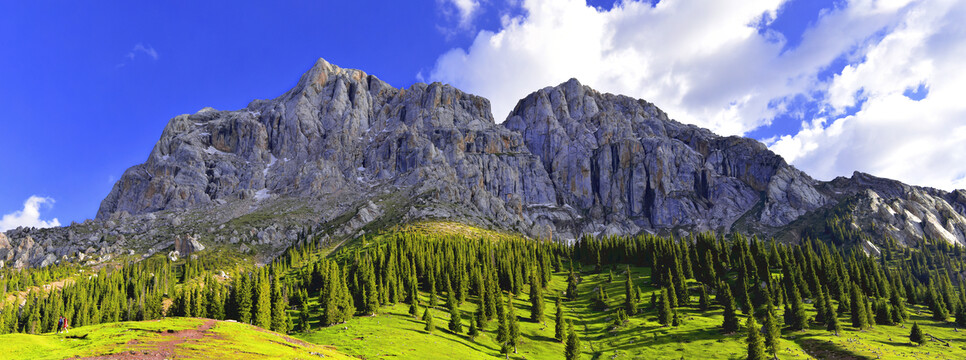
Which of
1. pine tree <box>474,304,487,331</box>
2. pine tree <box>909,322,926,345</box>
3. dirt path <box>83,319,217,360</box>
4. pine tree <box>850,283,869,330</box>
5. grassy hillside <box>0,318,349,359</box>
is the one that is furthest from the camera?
pine tree <box>850,283,869,330</box>

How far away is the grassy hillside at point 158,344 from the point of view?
1895 inches

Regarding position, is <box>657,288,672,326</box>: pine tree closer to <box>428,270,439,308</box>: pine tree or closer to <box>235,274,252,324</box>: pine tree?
<box>428,270,439,308</box>: pine tree

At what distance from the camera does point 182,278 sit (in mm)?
183500

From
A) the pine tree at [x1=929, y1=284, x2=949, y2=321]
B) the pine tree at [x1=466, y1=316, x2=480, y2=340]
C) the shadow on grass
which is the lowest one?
the shadow on grass

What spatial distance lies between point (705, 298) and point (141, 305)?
153435mm

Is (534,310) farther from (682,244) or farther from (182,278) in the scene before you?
(182,278)

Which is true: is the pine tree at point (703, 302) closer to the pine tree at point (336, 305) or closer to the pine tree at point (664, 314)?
the pine tree at point (664, 314)

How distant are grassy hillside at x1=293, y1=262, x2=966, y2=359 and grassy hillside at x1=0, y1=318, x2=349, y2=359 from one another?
41.3 ft

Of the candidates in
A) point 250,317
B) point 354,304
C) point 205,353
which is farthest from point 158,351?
point 354,304

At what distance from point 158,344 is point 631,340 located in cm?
7761

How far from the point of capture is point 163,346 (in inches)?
2060

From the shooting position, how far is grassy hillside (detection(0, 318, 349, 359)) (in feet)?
158

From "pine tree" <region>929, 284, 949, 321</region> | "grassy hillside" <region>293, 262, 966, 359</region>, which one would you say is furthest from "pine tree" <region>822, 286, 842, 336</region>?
"pine tree" <region>929, 284, 949, 321</region>

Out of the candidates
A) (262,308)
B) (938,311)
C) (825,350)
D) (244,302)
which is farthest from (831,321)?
(244,302)
